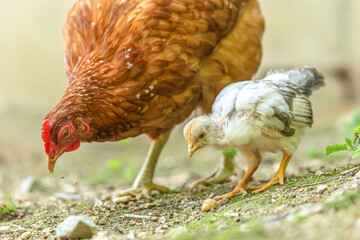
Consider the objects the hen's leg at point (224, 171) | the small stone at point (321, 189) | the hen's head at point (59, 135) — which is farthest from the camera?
the hen's leg at point (224, 171)

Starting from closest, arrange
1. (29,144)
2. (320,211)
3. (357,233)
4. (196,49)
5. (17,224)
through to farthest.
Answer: (357,233)
(320,211)
(17,224)
(196,49)
(29,144)

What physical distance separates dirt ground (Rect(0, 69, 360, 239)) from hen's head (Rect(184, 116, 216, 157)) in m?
0.46

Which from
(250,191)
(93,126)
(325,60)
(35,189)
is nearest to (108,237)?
(93,126)

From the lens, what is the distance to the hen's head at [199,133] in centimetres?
290

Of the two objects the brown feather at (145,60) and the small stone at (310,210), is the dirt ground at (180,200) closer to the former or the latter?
the small stone at (310,210)

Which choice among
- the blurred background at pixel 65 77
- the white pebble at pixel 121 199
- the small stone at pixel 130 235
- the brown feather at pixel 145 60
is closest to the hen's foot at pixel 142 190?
the white pebble at pixel 121 199

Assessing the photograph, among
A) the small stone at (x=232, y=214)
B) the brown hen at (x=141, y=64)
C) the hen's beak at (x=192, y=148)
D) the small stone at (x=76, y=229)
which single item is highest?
the brown hen at (x=141, y=64)

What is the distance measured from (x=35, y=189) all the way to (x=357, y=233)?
3.96 m

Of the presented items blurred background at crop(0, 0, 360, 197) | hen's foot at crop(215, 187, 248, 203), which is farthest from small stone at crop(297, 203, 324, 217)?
blurred background at crop(0, 0, 360, 197)

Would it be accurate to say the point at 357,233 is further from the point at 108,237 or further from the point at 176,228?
the point at 108,237

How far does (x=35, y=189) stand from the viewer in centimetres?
482

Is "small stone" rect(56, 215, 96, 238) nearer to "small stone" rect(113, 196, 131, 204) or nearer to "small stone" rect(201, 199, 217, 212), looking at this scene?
"small stone" rect(201, 199, 217, 212)

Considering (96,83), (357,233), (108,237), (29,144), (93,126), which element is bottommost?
(357,233)

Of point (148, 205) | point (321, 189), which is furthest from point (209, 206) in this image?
point (321, 189)
